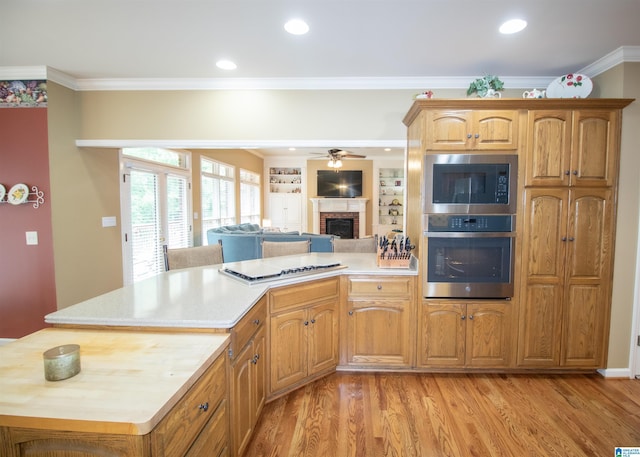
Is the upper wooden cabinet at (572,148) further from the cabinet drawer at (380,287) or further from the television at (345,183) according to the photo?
the television at (345,183)

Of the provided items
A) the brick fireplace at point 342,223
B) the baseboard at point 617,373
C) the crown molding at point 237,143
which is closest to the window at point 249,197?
the brick fireplace at point 342,223

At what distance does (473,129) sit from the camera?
2545 mm

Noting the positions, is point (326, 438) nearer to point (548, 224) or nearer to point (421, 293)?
point (421, 293)

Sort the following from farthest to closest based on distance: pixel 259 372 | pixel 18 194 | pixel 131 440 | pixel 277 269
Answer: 1. pixel 18 194
2. pixel 277 269
3. pixel 259 372
4. pixel 131 440

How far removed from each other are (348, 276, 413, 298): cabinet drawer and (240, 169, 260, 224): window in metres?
5.75

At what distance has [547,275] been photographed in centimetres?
259

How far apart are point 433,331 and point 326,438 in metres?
1.22

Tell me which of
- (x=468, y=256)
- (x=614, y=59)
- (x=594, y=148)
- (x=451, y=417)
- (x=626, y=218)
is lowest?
(x=451, y=417)

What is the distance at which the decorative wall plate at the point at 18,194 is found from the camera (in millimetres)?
3000

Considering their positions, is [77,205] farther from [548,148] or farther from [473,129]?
[548,148]

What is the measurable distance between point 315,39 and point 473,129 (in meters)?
1.41

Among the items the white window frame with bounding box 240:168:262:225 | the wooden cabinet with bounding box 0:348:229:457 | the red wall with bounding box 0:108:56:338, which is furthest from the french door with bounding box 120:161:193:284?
the wooden cabinet with bounding box 0:348:229:457

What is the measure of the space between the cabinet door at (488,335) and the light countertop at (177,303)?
1241mm

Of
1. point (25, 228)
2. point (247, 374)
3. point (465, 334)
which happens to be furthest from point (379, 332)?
point (25, 228)
